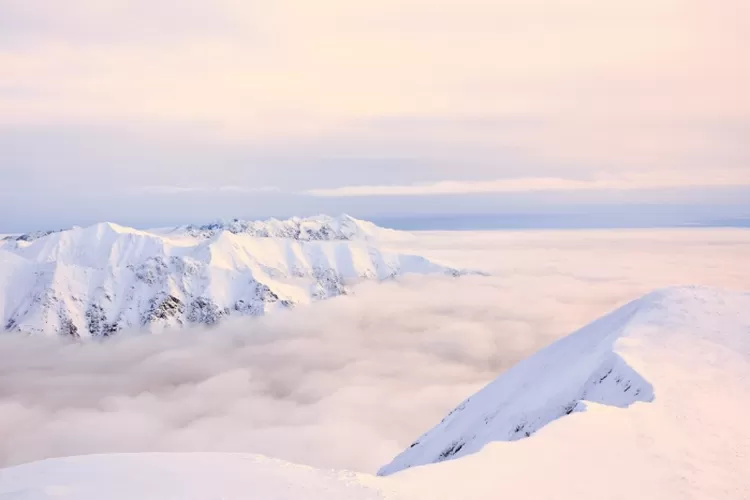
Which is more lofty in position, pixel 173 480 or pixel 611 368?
pixel 173 480

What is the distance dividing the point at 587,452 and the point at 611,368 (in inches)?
861

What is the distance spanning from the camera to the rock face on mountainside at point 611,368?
48312mm

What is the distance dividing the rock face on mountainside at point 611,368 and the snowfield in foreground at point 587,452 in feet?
0.75

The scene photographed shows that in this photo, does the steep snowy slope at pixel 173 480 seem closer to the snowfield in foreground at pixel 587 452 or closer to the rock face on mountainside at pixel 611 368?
the snowfield in foreground at pixel 587 452

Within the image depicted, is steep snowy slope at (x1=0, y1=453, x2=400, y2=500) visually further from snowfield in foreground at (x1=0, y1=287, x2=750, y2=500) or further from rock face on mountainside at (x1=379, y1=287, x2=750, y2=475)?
rock face on mountainside at (x1=379, y1=287, x2=750, y2=475)

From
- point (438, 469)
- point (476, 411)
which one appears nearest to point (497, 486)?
point (438, 469)

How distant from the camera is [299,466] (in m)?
27.3

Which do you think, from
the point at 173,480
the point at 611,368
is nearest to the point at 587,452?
the point at 611,368

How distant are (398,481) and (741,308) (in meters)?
58.2

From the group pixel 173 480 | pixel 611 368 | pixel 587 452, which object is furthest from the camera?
pixel 611 368

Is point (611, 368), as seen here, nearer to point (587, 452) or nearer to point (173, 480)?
point (587, 452)

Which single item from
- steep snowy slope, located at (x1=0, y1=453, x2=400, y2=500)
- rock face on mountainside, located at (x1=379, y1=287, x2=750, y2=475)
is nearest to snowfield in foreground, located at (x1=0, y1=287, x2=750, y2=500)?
steep snowy slope, located at (x1=0, y1=453, x2=400, y2=500)

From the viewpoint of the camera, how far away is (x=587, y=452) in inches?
1283

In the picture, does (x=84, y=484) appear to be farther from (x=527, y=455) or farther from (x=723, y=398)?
(x=723, y=398)
